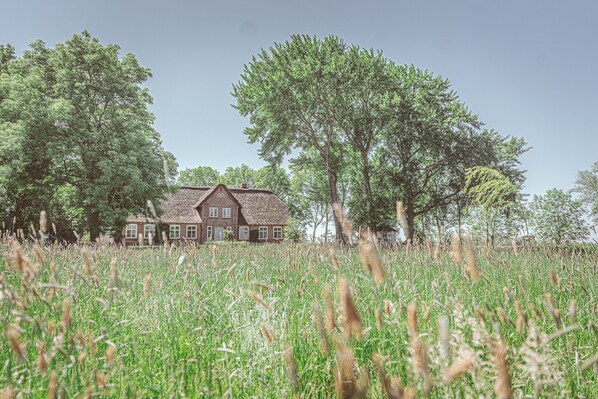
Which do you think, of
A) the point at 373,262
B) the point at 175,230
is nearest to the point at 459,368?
the point at 373,262

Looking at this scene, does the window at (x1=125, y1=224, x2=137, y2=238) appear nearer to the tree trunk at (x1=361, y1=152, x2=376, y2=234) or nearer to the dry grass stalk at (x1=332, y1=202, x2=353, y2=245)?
the tree trunk at (x1=361, y1=152, x2=376, y2=234)

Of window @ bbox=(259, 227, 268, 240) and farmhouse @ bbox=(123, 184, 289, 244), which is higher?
farmhouse @ bbox=(123, 184, 289, 244)

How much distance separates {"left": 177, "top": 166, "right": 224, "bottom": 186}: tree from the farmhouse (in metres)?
21.4

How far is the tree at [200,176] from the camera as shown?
245 ft

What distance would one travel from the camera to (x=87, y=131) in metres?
23.0

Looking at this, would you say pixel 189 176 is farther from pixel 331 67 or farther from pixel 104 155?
pixel 331 67

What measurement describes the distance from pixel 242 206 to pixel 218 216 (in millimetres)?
4666

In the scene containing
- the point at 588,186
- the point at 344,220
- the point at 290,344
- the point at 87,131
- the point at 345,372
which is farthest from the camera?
the point at 588,186

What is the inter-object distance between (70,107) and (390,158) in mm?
22123

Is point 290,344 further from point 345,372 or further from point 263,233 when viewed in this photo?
point 263,233

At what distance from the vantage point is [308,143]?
89.0 ft

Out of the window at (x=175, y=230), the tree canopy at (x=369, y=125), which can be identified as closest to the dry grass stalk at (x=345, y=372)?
the tree canopy at (x=369, y=125)

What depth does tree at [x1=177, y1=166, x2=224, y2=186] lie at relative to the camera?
74.7 meters

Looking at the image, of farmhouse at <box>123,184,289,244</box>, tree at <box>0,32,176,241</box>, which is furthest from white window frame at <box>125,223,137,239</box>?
tree at <box>0,32,176,241</box>
